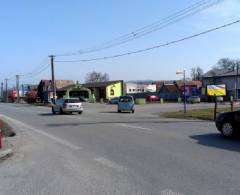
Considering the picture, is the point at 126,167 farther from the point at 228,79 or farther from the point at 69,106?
the point at 228,79

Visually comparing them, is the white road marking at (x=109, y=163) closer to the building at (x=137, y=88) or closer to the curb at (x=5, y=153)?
the curb at (x=5, y=153)

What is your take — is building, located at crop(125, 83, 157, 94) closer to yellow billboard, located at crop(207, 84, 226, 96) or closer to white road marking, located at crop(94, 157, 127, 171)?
yellow billboard, located at crop(207, 84, 226, 96)

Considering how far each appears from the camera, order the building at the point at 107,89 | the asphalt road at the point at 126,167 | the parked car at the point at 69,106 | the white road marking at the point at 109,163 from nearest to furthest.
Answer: the asphalt road at the point at 126,167 < the white road marking at the point at 109,163 < the parked car at the point at 69,106 < the building at the point at 107,89

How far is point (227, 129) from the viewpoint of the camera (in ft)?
53.2

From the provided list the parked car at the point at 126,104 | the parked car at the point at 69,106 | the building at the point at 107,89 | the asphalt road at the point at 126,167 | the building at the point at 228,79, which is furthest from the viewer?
the building at the point at 107,89

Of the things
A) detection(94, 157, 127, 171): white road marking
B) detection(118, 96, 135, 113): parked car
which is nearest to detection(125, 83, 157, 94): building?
detection(118, 96, 135, 113): parked car

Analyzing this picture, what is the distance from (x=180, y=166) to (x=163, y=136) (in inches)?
271

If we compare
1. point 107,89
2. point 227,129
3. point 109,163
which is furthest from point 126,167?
point 107,89

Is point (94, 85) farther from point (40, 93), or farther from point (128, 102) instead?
point (128, 102)

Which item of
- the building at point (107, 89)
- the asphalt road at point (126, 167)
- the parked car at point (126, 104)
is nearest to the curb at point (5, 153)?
the asphalt road at point (126, 167)

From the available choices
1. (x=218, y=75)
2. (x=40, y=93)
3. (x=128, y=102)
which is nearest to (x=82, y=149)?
(x=128, y=102)

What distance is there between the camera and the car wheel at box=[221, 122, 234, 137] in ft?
52.7

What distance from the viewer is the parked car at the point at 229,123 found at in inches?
628

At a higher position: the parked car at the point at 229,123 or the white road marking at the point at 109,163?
the parked car at the point at 229,123
